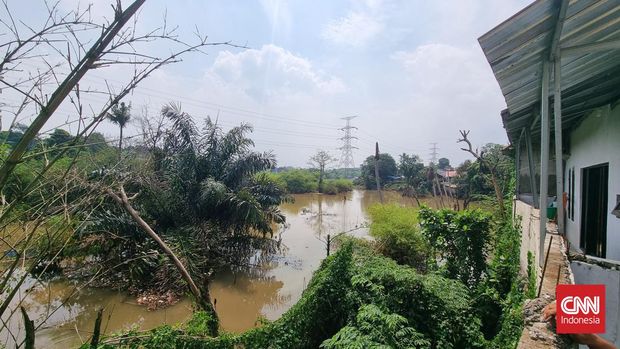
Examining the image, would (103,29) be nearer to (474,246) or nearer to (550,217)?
(474,246)

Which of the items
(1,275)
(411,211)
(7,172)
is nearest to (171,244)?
(1,275)

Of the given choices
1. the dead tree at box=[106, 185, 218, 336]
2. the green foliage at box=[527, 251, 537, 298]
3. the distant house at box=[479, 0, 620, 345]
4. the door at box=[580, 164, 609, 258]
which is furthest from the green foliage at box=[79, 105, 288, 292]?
the door at box=[580, 164, 609, 258]

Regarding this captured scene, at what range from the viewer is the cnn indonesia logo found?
1914 mm

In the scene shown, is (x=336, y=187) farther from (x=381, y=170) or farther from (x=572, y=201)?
(x=572, y=201)

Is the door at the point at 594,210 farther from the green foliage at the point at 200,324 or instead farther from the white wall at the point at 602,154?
the green foliage at the point at 200,324

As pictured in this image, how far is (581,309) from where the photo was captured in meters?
1.91

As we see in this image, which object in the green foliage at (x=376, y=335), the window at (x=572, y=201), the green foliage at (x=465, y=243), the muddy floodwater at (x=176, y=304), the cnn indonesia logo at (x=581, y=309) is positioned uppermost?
the window at (x=572, y=201)

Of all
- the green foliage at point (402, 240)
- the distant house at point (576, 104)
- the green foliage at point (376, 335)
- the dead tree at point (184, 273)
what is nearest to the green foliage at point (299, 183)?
the green foliage at point (402, 240)

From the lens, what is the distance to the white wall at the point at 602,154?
178 inches

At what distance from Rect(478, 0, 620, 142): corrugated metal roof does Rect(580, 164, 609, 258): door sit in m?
1.40

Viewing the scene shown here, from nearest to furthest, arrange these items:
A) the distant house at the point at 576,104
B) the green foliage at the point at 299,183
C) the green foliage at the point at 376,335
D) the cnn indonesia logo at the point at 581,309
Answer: the cnn indonesia logo at the point at 581,309 → the distant house at the point at 576,104 → the green foliage at the point at 376,335 → the green foliage at the point at 299,183

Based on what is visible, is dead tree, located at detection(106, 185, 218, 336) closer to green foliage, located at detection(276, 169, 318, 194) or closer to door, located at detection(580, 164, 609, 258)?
door, located at detection(580, 164, 609, 258)

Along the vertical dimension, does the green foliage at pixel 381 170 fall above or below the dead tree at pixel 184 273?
above

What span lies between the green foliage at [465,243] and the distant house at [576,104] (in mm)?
1020
